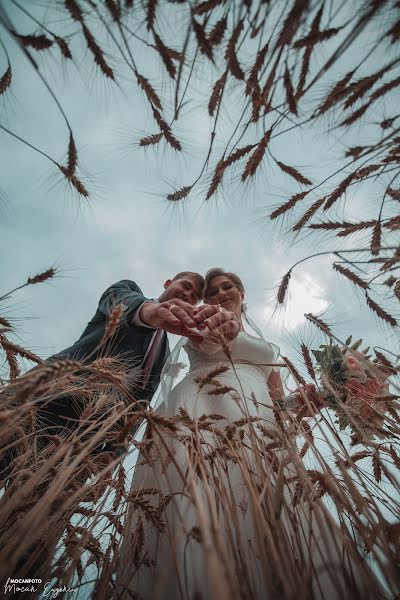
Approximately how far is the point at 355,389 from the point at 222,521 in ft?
2.59

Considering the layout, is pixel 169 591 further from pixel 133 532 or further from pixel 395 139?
pixel 395 139

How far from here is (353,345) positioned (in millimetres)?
1539

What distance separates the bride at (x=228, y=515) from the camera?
Answer: 18.6 inches

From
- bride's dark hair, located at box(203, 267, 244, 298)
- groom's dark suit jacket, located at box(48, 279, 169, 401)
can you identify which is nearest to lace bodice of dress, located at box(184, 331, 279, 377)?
groom's dark suit jacket, located at box(48, 279, 169, 401)

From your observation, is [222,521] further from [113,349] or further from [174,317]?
[113,349]

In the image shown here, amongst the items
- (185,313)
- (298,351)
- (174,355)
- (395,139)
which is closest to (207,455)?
(185,313)

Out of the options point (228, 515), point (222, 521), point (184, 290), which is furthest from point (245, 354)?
point (228, 515)

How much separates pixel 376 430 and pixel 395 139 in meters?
0.91

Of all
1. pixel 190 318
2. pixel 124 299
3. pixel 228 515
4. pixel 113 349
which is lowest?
pixel 228 515

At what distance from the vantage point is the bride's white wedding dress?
47cm

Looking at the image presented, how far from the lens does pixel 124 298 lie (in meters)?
1.52

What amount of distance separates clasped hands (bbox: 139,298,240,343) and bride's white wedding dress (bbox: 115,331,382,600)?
0.23m

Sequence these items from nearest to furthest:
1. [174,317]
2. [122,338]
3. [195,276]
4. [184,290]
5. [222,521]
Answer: [222,521]
[174,317]
[122,338]
[184,290]
[195,276]

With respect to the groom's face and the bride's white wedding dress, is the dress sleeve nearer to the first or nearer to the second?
the groom's face
